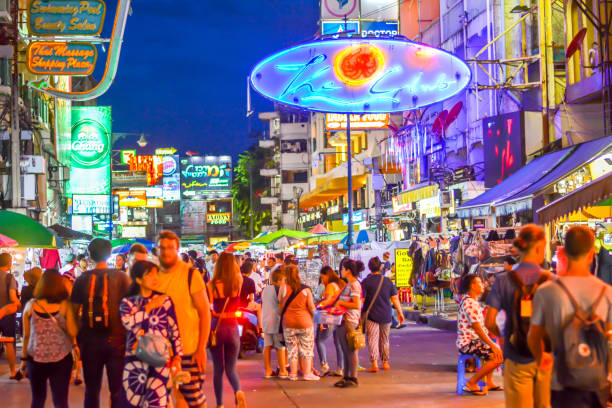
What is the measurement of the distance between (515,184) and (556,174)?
2.74 metres

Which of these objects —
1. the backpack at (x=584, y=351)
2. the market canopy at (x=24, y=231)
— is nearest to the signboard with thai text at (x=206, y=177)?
the market canopy at (x=24, y=231)

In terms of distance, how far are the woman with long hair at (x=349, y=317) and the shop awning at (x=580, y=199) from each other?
308 cm

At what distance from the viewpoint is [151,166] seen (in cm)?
9769

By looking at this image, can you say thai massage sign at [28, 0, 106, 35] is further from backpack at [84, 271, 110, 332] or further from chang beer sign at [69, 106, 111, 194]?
chang beer sign at [69, 106, 111, 194]

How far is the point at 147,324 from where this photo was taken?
5.83 metres

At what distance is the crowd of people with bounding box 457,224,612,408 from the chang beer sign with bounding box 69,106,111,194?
36.4 meters

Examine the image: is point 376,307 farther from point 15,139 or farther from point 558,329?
point 15,139

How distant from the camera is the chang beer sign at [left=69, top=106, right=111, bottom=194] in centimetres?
4047

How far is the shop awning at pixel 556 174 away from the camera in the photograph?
51.0 ft

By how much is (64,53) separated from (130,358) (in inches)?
606

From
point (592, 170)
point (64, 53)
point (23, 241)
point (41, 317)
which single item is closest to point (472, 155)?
point (592, 170)

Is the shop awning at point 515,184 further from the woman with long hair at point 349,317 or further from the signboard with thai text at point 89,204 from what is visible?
the signboard with thai text at point 89,204

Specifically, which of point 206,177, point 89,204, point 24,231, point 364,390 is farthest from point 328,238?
point 206,177

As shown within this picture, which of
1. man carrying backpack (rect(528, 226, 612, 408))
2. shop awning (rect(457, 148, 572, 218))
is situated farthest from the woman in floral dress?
shop awning (rect(457, 148, 572, 218))
